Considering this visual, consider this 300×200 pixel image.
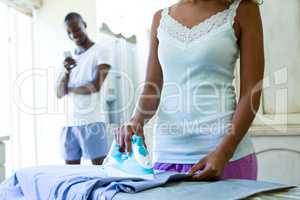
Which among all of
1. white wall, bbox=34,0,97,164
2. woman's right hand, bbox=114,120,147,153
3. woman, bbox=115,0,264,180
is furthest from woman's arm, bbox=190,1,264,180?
white wall, bbox=34,0,97,164

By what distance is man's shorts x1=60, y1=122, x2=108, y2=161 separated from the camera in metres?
1.86

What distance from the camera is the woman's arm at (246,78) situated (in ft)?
2.16

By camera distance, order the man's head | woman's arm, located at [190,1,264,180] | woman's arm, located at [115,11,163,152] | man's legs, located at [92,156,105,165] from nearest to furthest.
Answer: woman's arm, located at [190,1,264,180] < woman's arm, located at [115,11,163,152] < man's legs, located at [92,156,105,165] < the man's head

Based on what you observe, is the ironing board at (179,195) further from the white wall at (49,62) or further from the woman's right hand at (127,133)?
the white wall at (49,62)

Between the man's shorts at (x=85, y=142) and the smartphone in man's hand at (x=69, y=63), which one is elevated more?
the smartphone in man's hand at (x=69, y=63)

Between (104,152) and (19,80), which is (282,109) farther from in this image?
(19,80)

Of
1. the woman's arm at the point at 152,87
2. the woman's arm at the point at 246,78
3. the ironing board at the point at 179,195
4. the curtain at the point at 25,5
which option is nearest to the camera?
the ironing board at the point at 179,195

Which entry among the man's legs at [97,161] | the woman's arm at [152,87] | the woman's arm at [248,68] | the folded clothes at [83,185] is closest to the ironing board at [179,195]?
the folded clothes at [83,185]

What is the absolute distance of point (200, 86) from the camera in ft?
2.40

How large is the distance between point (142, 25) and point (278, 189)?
1.51 meters

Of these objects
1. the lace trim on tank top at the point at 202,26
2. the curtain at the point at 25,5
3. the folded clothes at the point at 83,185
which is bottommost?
the folded clothes at the point at 83,185

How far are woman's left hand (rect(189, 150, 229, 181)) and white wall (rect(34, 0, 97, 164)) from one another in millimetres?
1653

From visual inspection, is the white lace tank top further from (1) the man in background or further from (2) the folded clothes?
(1) the man in background

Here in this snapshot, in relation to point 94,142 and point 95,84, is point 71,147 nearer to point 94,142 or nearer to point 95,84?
point 94,142
